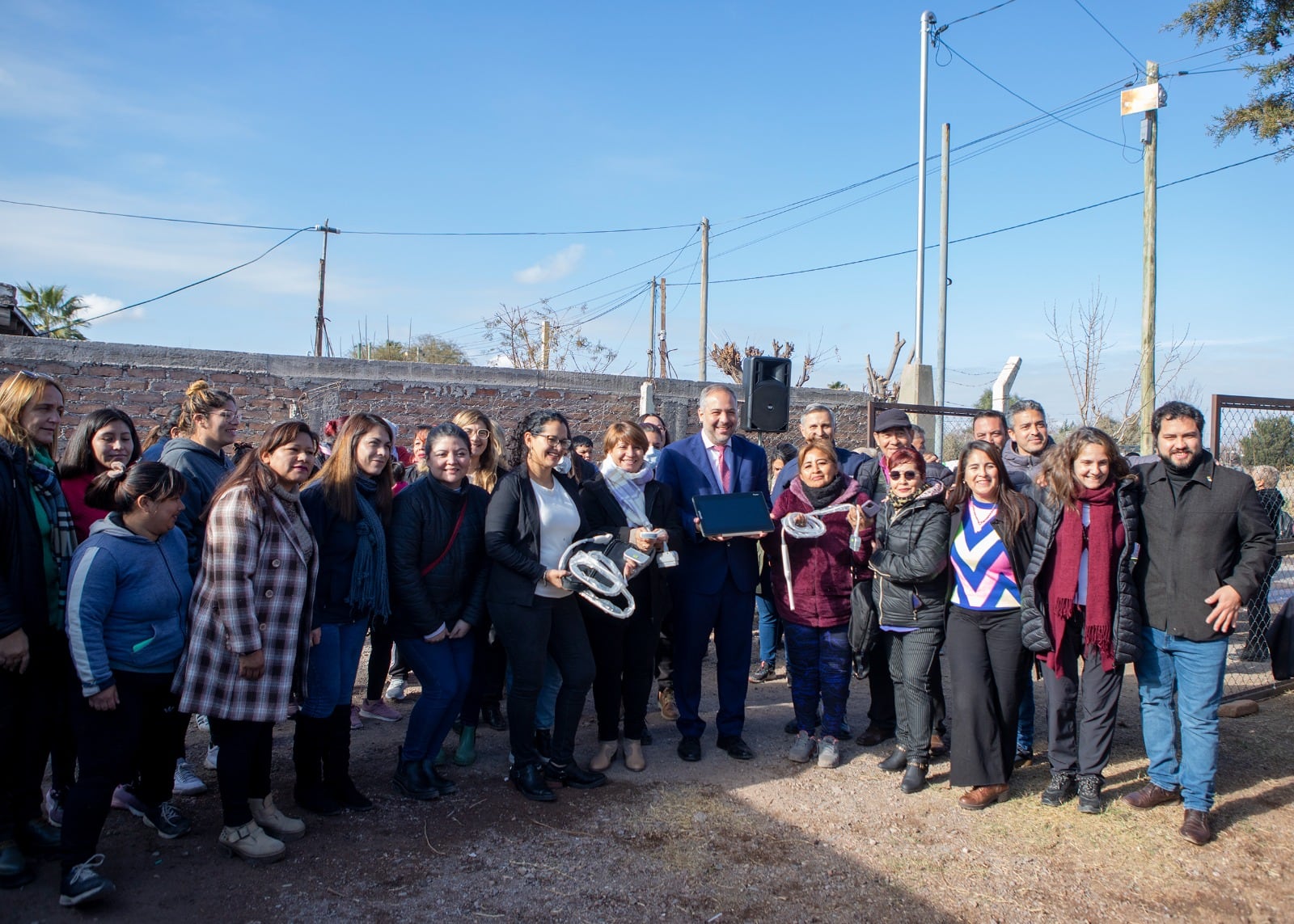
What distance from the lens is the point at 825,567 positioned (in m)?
4.91

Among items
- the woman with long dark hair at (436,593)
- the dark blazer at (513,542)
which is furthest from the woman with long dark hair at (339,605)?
the dark blazer at (513,542)

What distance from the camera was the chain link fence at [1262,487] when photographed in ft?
19.9

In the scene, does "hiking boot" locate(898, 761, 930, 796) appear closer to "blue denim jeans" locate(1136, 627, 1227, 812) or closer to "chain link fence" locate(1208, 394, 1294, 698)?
"blue denim jeans" locate(1136, 627, 1227, 812)

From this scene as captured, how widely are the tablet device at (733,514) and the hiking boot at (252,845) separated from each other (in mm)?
2506

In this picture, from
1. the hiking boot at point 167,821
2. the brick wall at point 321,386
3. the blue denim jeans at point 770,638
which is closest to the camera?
the hiking boot at point 167,821

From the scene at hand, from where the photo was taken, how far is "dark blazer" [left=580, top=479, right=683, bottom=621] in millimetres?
4734

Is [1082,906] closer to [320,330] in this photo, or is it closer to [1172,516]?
[1172,516]

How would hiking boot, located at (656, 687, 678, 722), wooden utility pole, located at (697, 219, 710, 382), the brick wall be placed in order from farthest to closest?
wooden utility pole, located at (697, 219, 710, 382), the brick wall, hiking boot, located at (656, 687, 678, 722)

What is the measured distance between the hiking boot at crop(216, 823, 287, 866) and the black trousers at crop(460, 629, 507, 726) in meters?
1.23

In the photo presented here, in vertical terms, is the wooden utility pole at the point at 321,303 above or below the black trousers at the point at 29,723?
above

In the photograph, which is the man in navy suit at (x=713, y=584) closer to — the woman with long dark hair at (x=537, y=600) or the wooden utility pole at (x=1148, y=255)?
the woman with long dark hair at (x=537, y=600)

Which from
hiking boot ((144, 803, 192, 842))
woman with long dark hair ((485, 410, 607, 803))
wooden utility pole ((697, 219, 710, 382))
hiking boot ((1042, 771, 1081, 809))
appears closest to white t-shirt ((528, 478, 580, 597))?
woman with long dark hair ((485, 410, 607, 803))

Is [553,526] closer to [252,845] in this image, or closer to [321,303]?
[252,845]

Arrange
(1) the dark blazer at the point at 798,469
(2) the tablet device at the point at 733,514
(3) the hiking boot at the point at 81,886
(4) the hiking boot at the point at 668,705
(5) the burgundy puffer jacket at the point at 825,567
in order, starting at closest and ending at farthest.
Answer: (3) the hiking boot at the point at 81,886 < (2) the tablet device at the point at 733,514 < (5) the burgundy puffer jacket at the point at 825,567 < (1) the dark blazer at the point at 798,469 < (4) the hiking boot at the point at 668,705
